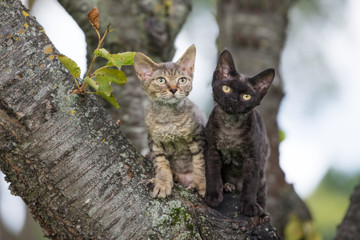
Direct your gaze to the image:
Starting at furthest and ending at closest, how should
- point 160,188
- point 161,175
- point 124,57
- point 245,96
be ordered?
point 245,96 < point 161,175 < point 160,188 < point 124,57

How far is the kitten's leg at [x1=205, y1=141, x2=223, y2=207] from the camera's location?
10.3 ft

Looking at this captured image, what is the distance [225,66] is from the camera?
11.6 feet

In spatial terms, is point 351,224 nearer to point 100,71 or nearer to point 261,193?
point 261,193

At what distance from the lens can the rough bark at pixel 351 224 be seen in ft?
13.1

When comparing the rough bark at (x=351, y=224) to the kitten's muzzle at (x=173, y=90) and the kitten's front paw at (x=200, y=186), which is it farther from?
the kitten's muzzle at (x=173, y=90)

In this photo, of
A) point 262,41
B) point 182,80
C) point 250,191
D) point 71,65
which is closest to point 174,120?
point 182,80

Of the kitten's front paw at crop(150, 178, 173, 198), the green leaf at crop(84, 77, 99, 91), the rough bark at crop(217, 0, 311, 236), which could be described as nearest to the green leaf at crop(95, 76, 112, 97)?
the green leaf at crop(84, 77, 99, 91)

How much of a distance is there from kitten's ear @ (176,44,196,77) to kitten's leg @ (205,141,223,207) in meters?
0.74

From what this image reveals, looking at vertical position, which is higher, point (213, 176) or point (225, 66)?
point (225, 66)

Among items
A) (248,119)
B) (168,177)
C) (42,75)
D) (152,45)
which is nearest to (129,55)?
(42,75)

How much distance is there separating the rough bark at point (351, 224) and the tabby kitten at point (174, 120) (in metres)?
1.58

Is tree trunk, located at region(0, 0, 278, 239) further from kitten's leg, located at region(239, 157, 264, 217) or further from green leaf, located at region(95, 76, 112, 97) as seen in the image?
kitten's leg, located at region(239, 157, 264, 217)

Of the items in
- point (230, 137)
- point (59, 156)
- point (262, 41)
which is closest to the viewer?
point (59, 156)

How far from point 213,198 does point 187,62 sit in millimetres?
1313
